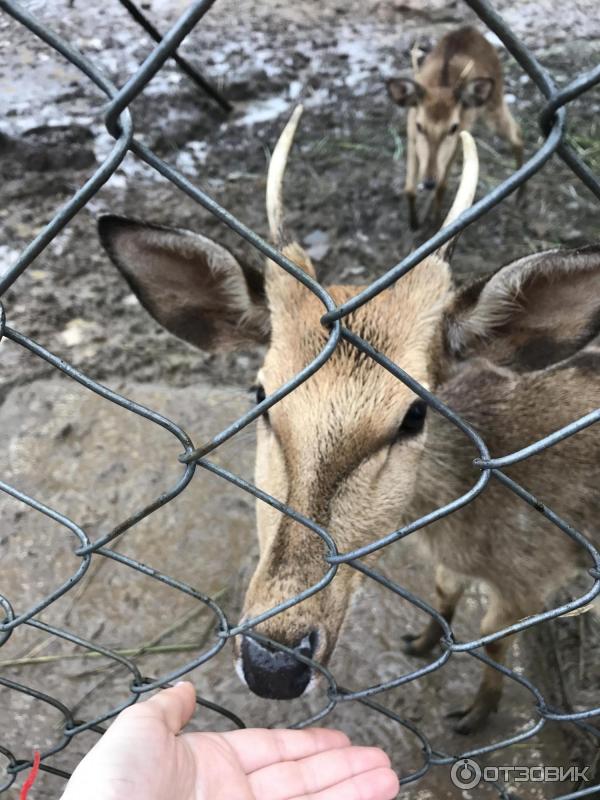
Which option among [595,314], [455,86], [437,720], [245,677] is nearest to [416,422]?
[595,314]

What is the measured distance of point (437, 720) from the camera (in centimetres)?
255

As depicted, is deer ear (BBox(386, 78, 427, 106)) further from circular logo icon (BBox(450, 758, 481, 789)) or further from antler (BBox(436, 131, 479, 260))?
circular logo icon (BBox(450, 758, 481, 789))

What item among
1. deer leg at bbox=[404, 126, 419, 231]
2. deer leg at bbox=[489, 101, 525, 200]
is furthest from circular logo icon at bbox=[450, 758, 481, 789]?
deer leg at bbox=[489, 101, 525, 200]

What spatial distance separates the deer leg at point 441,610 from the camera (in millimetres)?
2665

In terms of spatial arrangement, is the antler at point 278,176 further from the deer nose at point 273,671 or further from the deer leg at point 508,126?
the deer leg at point 508,126

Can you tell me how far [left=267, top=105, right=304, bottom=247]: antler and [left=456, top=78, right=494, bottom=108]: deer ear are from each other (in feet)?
11.1

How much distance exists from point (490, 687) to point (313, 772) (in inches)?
37.8

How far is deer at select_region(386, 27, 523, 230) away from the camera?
16.1ft

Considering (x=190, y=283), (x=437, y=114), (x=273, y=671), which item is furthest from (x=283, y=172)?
(x=437, y=114)

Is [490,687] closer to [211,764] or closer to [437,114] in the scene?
[211,764]

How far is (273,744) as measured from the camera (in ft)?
5.72

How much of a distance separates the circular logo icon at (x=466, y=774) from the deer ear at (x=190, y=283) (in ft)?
4.97

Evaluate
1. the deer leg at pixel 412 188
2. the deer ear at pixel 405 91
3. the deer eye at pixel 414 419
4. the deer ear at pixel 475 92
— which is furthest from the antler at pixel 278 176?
the deer ear at pixel 475 92

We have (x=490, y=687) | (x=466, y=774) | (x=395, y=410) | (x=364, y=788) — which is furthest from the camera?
(x=490, y=687)
